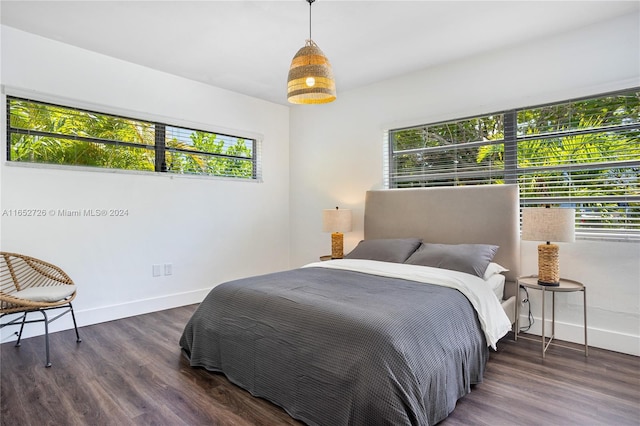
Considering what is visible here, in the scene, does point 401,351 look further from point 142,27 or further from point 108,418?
point 142,27

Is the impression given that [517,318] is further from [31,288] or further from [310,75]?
[31,288]

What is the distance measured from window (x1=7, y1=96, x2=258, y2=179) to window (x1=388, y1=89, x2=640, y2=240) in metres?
2.60

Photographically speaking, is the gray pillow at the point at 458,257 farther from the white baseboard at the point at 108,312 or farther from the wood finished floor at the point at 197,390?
the white baseboard at the point at 108,312

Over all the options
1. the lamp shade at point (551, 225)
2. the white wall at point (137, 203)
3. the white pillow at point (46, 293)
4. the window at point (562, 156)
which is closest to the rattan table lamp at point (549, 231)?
the lamp shade at point (551, 225)

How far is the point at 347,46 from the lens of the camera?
11.0 feet

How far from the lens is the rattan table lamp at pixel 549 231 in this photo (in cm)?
265

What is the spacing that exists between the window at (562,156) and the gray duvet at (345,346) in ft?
5.20

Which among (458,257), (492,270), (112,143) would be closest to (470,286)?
(458,257)

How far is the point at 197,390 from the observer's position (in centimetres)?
219

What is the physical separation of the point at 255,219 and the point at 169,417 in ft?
10.4

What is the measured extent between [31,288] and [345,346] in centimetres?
275

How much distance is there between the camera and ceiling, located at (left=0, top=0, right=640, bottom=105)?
269 centimetres

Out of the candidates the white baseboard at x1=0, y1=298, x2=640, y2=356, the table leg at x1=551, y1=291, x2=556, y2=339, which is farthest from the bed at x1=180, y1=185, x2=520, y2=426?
the white baseboard at x1=0, y1=298, x2=640, y2=356

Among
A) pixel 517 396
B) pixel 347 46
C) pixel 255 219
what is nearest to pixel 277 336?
pixel 517 396
